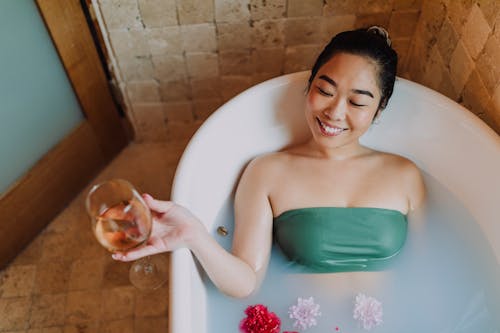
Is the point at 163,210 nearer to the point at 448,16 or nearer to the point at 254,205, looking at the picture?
the point at 254,205

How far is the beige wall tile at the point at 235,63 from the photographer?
1.78 m

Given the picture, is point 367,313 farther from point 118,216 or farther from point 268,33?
point 268,33

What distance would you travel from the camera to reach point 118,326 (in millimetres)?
1604

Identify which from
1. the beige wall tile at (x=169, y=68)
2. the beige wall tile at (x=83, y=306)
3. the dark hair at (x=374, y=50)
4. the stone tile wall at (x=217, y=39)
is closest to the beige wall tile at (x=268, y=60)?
the stone tile wall at (x=217, y=39)

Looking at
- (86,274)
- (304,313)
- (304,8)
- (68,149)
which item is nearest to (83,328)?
(86,274)

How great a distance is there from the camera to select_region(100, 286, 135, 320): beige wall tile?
163 centimetres

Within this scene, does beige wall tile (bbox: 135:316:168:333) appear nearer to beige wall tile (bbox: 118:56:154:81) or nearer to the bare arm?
the bare arm

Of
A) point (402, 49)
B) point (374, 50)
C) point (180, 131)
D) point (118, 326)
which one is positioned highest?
point (374, 50)

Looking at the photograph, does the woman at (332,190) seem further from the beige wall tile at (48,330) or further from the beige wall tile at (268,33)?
the beige wall tile at (48,330)

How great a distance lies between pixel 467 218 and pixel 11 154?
1585mm

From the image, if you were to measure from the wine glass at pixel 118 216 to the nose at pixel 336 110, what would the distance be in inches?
22.5

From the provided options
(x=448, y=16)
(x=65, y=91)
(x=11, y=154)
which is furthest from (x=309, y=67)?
(x=11, y=154)

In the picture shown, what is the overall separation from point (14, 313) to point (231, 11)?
133 centimetres

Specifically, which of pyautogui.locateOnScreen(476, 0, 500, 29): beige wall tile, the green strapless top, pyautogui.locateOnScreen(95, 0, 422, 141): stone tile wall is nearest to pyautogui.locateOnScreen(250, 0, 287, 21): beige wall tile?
pyautogui.locateOnScreen(95, 0, 422, 141): stone tile wall
